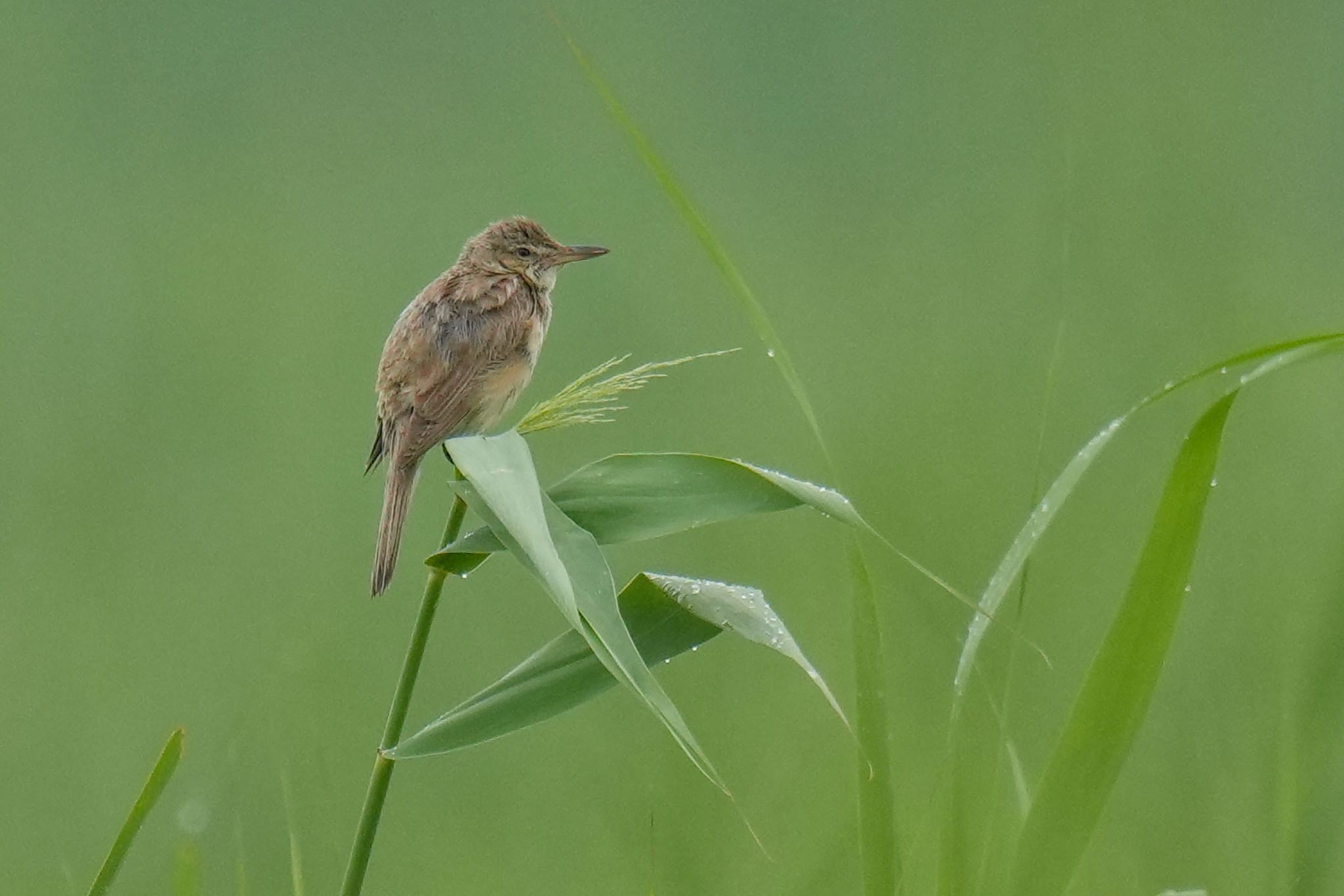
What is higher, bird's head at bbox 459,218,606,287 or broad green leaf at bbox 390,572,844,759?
bird's head at bbox 459,218,606,287

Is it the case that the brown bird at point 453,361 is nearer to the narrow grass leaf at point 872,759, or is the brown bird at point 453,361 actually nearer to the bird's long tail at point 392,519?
the bird's long tail at point 392,519

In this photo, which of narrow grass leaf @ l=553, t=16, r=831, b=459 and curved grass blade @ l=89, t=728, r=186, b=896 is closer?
curved grass blade @ l=89, t=728, r=186, b=896

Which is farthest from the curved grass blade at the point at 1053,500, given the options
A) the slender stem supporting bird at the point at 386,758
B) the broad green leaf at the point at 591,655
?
the slender stem supporting bird at the point at 386,758

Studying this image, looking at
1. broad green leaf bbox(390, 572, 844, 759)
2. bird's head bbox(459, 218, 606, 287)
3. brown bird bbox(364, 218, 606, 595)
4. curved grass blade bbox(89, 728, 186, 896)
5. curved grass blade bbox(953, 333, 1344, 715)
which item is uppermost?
bird's head bbox(459, 218, 606, 287)

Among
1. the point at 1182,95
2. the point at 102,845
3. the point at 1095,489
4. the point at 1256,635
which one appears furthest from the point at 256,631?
the point at 1182,95

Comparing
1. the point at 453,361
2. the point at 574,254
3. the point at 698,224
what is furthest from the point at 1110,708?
the point at 574,254

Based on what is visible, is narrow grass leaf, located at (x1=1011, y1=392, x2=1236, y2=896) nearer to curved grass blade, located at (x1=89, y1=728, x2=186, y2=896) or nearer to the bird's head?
curved grass blade, located at (x1=89, y1=728, x2=186, y2=896)

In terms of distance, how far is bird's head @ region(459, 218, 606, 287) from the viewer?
11.5 feet

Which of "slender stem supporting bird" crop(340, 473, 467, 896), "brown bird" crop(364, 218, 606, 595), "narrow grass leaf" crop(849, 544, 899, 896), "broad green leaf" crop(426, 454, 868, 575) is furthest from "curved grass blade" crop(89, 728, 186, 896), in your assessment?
"brown bird" crop(364, 218, 606, 595)

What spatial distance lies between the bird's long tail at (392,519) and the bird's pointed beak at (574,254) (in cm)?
87

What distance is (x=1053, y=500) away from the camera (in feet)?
4.96

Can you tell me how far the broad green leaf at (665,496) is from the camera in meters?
1.43

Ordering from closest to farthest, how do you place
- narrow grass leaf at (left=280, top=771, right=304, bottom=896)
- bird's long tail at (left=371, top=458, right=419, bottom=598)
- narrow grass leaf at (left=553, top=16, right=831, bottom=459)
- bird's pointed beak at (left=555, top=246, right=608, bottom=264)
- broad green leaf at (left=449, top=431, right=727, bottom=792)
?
broad green leaf at (left=449, top=431, right=727, bottom=792) → narrow grass leaf at (left=553, top=16, right=831, bottom=459) → narrow grass leaf at (left=280, top=771, right=304, bottom=896) → bird's long tail at (left=371, top=458, right=419, bottom=598) → bird's pointed beak at (left=555, top=246, right=608, bottom=264)

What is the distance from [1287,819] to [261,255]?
8178mm
